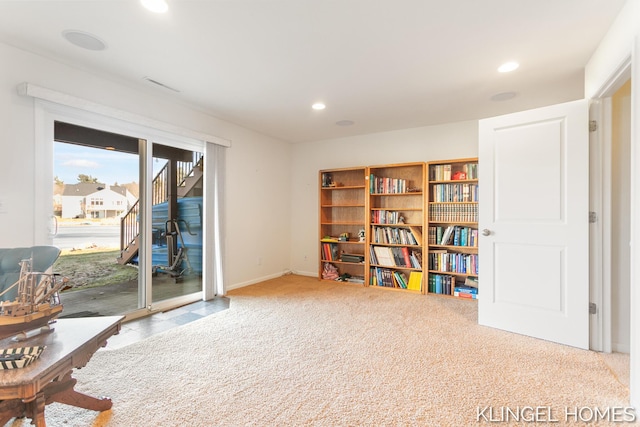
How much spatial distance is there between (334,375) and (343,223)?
2.91 meters

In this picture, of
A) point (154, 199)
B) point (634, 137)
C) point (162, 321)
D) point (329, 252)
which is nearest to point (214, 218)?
point (154, 199)

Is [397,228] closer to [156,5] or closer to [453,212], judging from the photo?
[453,212]

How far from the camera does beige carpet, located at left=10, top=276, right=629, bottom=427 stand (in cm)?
156

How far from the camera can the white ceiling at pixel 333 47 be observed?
181 centimetres

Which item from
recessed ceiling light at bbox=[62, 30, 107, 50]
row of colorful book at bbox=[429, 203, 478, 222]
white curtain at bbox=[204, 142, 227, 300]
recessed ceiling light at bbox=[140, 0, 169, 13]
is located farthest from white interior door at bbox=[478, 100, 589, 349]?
recessed ceiling light at bbox=[62, 30, 107, 50]

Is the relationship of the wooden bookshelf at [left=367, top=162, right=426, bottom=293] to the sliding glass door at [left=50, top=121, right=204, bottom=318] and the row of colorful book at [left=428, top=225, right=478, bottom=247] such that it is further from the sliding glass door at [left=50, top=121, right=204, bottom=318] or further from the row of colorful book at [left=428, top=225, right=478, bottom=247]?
the sliding glass door at [left=50, top=121, right=204, bottom=318]

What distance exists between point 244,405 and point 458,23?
8.98ft

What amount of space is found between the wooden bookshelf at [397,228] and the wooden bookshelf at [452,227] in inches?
5.9

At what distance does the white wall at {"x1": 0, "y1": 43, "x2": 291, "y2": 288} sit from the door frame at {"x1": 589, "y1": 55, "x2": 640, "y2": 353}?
381 cm

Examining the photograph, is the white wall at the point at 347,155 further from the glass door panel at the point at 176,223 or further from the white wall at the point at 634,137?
the white wall at the point at 634,137

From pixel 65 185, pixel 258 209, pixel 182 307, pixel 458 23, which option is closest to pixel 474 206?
pixel 458 23

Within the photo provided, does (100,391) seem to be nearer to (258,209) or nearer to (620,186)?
(258,209)

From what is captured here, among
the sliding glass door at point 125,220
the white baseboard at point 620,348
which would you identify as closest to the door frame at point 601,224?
the white baseboard at point 620,348

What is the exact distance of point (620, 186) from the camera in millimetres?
2268
